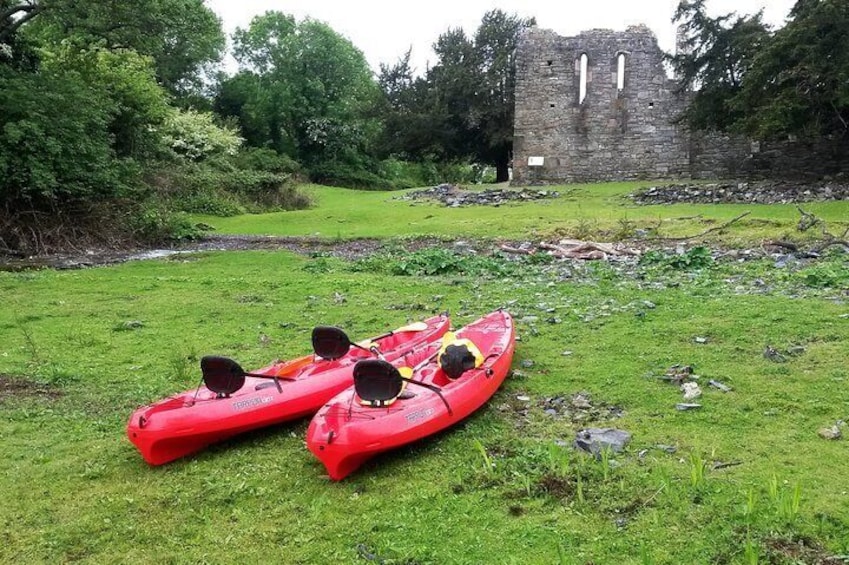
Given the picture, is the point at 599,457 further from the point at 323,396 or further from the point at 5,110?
the point at 5,110

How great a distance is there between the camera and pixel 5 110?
15297 millimetres

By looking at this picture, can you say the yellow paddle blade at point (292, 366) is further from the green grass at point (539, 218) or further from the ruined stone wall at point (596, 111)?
the ruined stone wall at point (596, 111)

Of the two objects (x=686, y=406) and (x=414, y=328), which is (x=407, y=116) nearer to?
(x=414, y=328)

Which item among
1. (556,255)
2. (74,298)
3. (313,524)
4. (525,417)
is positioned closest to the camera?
(313,524)

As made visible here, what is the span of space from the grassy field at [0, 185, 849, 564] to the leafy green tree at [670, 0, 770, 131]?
1478 centimetres

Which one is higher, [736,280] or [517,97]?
[517,97]

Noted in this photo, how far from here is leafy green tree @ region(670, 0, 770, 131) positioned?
23453mm

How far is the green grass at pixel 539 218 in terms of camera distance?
16.8m

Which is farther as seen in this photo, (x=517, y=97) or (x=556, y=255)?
(x=517, y=97)

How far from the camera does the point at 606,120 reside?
95.8ft

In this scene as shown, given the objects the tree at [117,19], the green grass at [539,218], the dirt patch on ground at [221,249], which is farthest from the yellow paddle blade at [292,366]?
the tree at [117,19]

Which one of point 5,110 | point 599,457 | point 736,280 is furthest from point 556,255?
point 5,110

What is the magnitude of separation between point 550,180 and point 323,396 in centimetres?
2525

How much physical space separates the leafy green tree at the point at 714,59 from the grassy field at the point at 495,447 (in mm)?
14783
